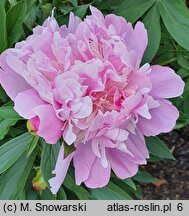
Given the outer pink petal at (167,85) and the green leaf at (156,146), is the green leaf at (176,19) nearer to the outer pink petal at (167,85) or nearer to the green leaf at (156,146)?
the outer pink petal at (167,85)

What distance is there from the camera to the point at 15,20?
99 cm

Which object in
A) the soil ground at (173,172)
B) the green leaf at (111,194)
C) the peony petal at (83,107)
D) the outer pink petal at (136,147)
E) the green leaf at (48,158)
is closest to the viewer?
the peony petal at (83,107)

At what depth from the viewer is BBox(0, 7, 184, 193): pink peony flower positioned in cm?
76

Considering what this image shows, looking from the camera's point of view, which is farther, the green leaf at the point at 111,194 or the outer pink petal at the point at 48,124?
the green leaf at the point at 111,194

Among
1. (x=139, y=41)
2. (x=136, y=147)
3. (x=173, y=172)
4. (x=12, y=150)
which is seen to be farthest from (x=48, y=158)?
(x=173, y=172)

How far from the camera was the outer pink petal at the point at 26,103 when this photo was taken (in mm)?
759

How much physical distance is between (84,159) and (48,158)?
14 cm

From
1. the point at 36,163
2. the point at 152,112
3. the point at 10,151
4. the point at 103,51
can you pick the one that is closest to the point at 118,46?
the point at 103,51

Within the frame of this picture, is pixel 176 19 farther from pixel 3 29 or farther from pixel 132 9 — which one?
pixel 3 29

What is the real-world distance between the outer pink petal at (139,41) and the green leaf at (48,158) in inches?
10.1

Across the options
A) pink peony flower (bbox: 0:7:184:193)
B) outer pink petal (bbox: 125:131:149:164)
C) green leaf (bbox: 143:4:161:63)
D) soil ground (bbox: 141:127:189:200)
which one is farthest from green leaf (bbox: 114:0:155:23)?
soil ground (bbox: 141:127:189:200)

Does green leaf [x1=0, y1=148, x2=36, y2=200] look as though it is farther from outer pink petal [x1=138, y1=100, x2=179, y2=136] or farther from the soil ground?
the soil ground

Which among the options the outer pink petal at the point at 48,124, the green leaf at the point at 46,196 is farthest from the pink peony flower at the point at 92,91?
the green leaf at the point at 46,196

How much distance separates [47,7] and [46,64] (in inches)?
14.2
